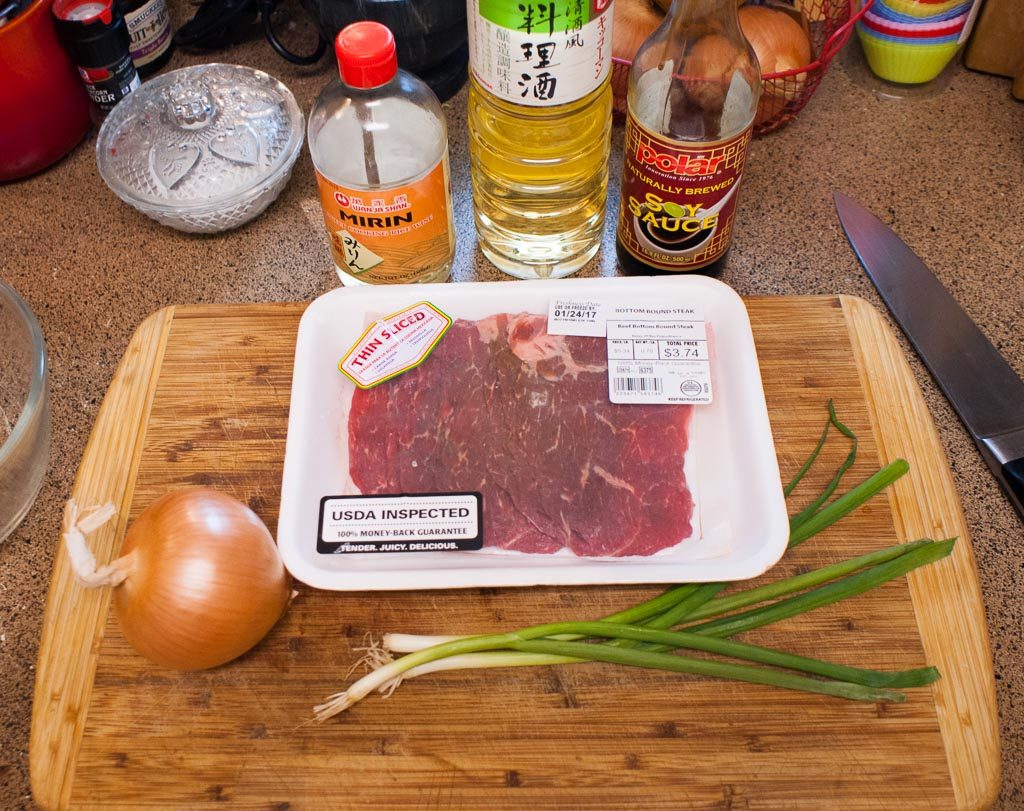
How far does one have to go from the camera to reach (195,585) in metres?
0.83

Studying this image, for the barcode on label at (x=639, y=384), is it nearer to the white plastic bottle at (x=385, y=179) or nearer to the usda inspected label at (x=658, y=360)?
the usda inspected label at (x=658, y=360)

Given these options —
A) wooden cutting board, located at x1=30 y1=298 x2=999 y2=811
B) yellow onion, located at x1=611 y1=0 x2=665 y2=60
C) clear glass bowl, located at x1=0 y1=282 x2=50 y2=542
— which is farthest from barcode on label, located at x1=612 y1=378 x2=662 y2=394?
clear glass bowl, located at x1=0 y1=282 x2=50 y2=542

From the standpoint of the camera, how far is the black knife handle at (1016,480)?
103cm

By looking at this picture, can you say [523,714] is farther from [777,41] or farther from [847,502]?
[777,41]

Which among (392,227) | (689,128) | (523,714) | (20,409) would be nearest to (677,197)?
(689,128)

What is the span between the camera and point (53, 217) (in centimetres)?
138

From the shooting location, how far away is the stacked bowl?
4.41 ft

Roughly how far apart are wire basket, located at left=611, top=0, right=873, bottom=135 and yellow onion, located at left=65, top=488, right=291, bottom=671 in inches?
30.3

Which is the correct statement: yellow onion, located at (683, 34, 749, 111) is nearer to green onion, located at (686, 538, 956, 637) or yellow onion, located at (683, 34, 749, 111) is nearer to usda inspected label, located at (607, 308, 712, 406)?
usda inspected label, located at (607, 308, 712, 406)

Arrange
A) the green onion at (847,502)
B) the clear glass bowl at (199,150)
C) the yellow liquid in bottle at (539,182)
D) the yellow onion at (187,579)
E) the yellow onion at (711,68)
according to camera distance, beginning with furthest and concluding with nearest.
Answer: the clear glass bowl at (199,150) → the yellow liquid in bottle at (539,182) → the yellow onion at (711,68) → the green onion at (847,502) → the yellow onion at (187,579)

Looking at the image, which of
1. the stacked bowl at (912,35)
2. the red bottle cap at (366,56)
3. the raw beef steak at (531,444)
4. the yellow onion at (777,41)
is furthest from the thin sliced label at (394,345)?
the stacked bowl at (912,35)

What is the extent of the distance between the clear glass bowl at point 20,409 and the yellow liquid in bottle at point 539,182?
59 centimetres

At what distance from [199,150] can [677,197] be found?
2.23 feet

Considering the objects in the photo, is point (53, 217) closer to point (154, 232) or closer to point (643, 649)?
point (154, 232)
